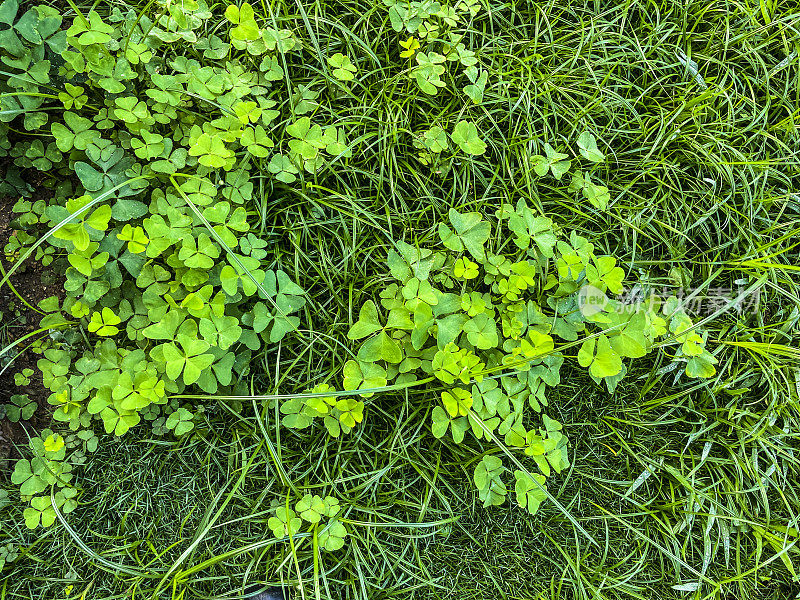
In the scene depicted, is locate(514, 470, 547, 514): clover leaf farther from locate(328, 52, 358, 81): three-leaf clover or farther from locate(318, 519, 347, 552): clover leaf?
locate(328, 52, 358, 81): three-leaf clover

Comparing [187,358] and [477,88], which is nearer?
[187,358]

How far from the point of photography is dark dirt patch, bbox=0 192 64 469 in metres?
1.82

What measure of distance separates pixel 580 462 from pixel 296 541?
1.07m

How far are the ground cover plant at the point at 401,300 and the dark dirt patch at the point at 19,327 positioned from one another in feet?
0.05

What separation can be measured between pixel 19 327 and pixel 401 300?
1415 millimetres

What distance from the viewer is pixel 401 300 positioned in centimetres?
168

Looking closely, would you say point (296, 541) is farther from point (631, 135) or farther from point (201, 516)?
point (631, 135)

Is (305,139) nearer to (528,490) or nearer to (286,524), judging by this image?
(286,524)

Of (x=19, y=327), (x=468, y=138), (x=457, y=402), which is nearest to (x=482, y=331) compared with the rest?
(x=457, y=402)

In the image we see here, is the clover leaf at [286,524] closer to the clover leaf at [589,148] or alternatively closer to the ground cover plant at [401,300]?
the ground cover plant at [401,300]

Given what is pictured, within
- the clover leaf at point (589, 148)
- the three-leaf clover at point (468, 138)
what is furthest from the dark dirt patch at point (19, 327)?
the clover leaf at point (589, 148)

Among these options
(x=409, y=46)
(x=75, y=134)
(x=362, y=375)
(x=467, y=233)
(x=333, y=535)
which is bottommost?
(x=333, y=535)

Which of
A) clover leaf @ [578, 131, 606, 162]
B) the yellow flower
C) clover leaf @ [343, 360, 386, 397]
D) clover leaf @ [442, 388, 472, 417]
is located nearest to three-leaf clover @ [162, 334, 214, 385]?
clover leaf @ [343, 360, 386, 397]

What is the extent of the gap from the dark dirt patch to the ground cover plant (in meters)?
0.01
